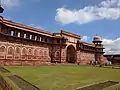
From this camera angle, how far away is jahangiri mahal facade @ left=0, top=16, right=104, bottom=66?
103 ft

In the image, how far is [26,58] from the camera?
1410 inches

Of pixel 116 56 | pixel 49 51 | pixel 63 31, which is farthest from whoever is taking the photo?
pixel 116 56

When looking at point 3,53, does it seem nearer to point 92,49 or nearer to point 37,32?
point 37,32

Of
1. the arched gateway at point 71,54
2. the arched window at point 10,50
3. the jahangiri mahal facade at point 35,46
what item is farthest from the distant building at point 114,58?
the arched window at point 10,50

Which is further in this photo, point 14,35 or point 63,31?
point 63,31

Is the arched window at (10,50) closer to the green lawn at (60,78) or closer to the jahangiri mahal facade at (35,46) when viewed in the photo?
the jahangiri mahal facade at (35,46)

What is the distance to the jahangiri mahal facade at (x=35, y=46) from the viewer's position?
31.5 m

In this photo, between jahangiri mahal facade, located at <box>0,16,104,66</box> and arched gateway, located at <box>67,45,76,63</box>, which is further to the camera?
arched gateway, located at <box>67,45,76,63</box>

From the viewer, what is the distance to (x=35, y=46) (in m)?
38.5

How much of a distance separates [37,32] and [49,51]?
21.4ft

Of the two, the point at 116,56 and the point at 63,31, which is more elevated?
the point at 63,31

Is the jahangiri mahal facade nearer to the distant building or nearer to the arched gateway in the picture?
the arched gateway

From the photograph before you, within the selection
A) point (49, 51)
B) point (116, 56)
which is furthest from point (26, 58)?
point (116, 56)

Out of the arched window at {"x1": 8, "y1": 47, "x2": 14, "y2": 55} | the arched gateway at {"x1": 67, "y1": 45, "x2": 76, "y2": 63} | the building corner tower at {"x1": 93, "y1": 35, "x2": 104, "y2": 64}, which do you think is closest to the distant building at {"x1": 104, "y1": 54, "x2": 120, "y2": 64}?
the building corner tower at {"x1": 93, "y1": 35, "x2": 104, "y2": 64}
